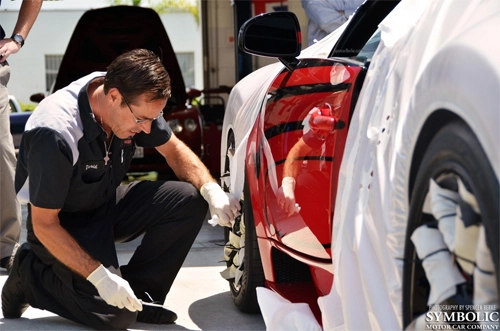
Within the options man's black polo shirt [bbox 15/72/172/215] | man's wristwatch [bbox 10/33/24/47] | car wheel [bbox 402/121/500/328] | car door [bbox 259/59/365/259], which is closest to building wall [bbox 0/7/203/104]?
man's wristwatch [bbox 10/33/24/47]

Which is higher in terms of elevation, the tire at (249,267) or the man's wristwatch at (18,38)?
the man's wristwatch at (18,38)

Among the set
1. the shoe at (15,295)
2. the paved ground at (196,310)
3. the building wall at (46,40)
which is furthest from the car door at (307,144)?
the building wall at (46,40)

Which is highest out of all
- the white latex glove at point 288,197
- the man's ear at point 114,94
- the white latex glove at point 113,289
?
the man's ear at point 114,94

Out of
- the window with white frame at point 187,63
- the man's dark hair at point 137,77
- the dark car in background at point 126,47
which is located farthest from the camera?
the window with white frame at point 187,63

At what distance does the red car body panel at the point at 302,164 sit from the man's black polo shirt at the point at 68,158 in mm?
619

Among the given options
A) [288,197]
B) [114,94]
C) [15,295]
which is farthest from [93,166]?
[288,197]

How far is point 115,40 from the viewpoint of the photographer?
7383 mm

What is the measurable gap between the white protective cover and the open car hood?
18.0 feet

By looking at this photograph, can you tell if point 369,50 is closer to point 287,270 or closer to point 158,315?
point 287,270

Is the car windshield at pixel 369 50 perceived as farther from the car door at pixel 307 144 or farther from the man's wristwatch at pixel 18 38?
the man's wristwatch at pixel 18 38

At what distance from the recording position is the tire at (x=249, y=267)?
9.82 ft

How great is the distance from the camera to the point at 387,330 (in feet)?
5.39

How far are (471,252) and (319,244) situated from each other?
0.94 meters

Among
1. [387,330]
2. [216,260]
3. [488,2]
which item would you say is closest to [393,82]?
[488,2]
